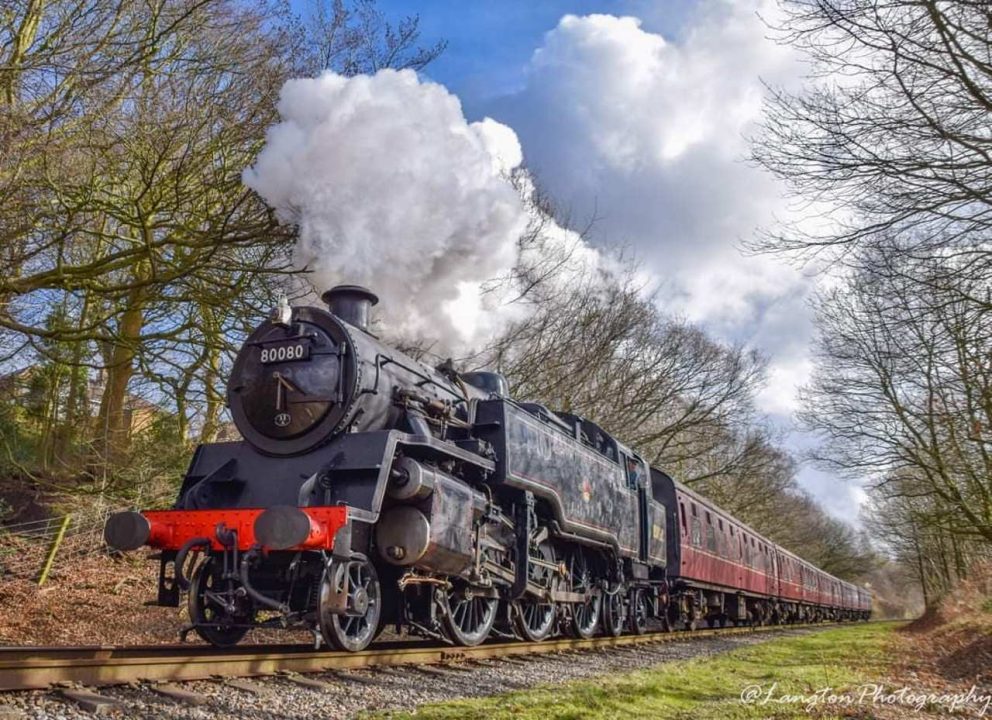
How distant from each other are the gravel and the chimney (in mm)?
3076

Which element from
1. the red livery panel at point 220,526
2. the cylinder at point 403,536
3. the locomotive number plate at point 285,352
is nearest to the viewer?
the red livery panel at point 220,526

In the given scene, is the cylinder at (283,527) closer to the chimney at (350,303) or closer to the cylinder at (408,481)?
the cylinder at (408,481)

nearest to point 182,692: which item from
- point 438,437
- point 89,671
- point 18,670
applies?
point 89,671

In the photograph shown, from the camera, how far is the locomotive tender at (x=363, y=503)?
613cm

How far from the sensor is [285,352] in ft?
23.5

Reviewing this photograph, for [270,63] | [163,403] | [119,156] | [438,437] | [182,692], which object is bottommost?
[182,692]

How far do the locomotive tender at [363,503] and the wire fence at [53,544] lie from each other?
6.11 meters

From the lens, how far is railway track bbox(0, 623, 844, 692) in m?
4.47

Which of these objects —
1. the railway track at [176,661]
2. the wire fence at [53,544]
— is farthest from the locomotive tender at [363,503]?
the wire fence at [53,544]

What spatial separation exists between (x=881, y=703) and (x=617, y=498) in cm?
568

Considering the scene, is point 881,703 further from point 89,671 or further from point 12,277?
point 12,277

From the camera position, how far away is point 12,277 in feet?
31.5

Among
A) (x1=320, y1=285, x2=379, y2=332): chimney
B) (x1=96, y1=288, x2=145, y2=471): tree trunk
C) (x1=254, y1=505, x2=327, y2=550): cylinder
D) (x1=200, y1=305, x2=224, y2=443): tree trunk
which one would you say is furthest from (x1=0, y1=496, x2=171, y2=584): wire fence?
(x1=254, y1=505, x2=327, y2=550): cylinder

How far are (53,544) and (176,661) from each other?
8.70 meters
